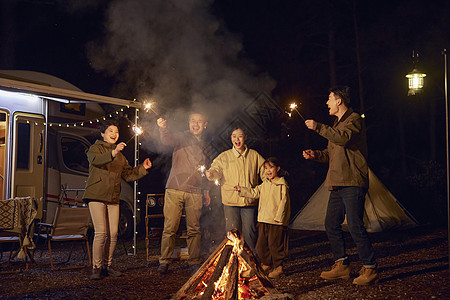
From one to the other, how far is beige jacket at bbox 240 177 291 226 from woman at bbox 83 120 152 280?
142 cm

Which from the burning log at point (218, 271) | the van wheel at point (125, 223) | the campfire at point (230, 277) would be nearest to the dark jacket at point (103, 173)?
the campfire at point (230, 277)

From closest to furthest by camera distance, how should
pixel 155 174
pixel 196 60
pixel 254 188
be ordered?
pixel 254 188 < pixel 196 60 < pixel 155 174

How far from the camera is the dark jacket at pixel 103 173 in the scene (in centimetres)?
550

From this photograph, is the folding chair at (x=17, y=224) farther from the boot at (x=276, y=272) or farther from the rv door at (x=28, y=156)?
the boot at (x=276, y=272)

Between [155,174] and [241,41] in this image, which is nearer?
[241,41]

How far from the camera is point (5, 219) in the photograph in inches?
254

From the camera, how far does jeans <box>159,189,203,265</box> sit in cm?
602

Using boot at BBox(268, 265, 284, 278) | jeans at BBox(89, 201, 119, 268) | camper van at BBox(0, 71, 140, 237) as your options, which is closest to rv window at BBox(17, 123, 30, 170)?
camper van at BBox(0, 71, 140, 237)

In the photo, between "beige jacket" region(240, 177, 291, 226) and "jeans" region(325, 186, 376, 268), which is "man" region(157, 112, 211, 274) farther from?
"jeans" region(325, 186, 376, 268)

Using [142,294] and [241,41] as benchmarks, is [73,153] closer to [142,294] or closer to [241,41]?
[241,41]

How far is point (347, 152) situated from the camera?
5.04 metres

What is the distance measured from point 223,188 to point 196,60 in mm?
2954

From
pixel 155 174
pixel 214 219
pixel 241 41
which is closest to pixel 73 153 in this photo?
pixel 155 174

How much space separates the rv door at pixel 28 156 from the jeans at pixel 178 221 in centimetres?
349
